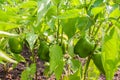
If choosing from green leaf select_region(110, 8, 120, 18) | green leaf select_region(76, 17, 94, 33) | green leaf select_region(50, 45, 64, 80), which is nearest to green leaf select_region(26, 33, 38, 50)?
green leaf select_region(50, 45, 64, 80)

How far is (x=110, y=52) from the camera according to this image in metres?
0.82

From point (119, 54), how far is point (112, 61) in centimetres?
5

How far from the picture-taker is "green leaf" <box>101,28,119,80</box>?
822 millimetres

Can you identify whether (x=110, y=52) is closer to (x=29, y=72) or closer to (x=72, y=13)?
(x=72, y=13)

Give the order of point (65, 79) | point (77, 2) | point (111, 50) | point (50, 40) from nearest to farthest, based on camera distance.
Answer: point (111, 50), point (77, 2), point (50, 40), point (65, 79)

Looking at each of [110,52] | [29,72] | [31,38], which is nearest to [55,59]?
[31,38]

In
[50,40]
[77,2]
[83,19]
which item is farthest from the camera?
[50,40]

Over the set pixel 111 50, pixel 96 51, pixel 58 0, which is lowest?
pixel 96 51

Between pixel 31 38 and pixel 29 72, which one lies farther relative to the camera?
pixel 29 72

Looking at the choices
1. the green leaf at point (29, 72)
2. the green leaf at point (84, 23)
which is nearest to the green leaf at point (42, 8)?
the green leaf at point (84, 23)

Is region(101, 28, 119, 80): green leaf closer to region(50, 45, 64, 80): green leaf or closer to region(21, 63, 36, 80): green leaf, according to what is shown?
region(50, 45, 64, 80): green leaf

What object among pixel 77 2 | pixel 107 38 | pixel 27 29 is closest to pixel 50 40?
pixel 27 29

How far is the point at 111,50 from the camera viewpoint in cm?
83

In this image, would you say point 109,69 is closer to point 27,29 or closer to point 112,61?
point 112,61
